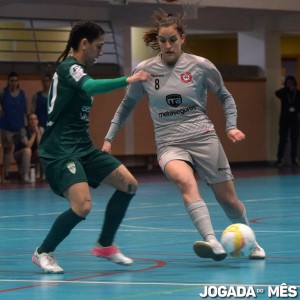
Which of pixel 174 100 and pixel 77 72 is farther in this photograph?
pixel 174 100

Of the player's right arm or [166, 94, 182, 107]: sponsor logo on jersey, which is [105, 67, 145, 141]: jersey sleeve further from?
[166, 94, 182, 107]: sponsor logo on jersey

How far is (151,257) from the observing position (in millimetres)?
9781

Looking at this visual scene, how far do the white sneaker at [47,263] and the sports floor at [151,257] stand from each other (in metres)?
0.07

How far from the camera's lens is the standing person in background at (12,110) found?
75.2 ft

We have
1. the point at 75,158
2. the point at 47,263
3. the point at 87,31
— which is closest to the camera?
the point at 47,263

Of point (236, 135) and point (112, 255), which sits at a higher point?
point (236, 135)

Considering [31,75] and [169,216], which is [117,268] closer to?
[169,216]

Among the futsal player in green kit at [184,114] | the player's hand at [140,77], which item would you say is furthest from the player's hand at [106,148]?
the player's hand at [140,77]

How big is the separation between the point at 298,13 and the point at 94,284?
23130 mm

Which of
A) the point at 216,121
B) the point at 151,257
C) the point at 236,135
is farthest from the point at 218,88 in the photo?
the point at 216,121

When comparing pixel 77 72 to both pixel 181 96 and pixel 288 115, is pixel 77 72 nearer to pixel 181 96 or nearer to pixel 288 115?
pixel 181 96

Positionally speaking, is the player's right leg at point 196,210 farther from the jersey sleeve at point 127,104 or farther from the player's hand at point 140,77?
the player's hand at point 140,77

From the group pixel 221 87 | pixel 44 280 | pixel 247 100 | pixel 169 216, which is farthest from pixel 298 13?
pixel 44 280

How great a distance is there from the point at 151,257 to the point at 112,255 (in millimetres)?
669
